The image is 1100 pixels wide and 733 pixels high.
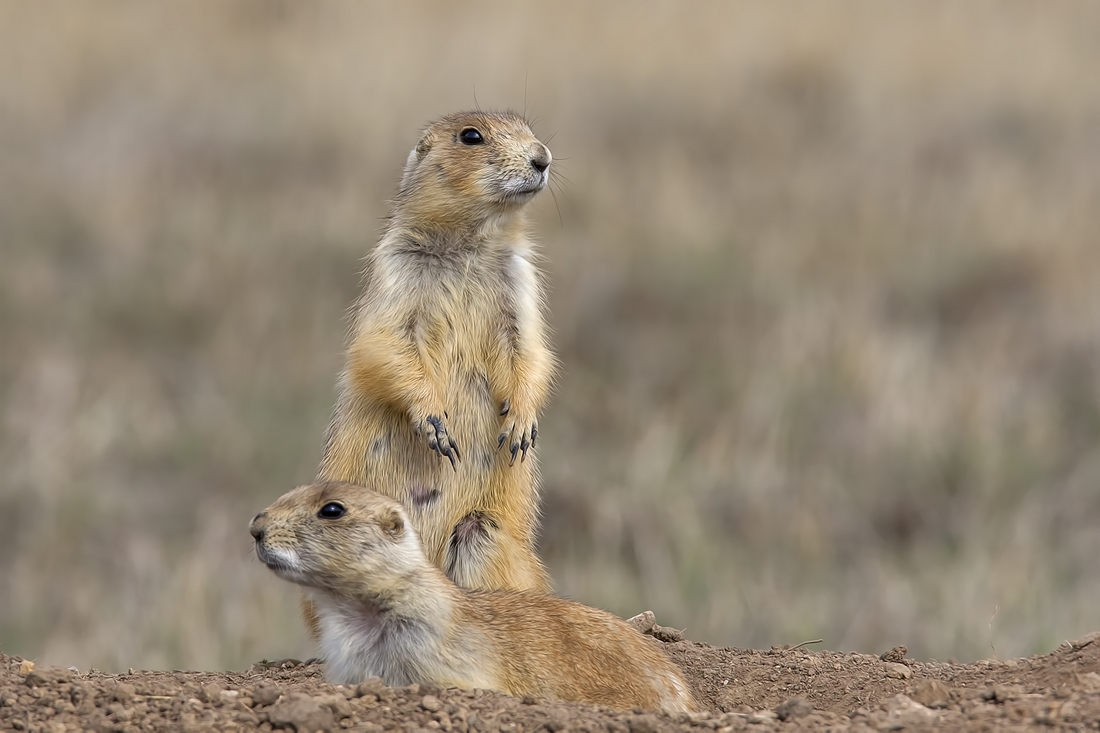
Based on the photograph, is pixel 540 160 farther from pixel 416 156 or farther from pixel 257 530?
pixel 257 530

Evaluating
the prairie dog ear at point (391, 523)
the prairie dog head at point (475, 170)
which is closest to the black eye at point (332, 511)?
the prairie dog ear at point (391, 523)

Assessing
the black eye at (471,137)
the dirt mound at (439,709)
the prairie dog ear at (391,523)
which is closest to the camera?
the dirt mound at (439,709)

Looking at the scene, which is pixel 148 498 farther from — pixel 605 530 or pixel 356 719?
pixel 356 719

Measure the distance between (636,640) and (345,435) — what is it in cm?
166

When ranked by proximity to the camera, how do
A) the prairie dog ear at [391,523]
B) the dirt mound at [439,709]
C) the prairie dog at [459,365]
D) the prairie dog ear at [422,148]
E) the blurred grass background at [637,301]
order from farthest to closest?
the blurred grass background at [637,301]
the prairie dog ear at [422,148]
the prairie dog at [459,365]
the prairie dog ear at [391,523]
the dirt mound at [439,709]

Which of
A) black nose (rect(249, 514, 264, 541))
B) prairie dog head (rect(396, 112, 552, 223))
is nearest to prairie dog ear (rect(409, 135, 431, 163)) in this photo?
prairie dog head (rect(396, 112, 552, 223))

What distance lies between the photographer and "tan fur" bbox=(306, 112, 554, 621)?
22.0ft

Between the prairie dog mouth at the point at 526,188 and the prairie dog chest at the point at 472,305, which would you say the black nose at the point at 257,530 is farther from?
the prairie dog mouth at the point at 526,188

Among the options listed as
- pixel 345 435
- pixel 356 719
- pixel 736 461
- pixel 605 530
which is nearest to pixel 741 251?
pixel 736 461

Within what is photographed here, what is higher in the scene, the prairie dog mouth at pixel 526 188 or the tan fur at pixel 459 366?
the prairie dog mouth at pixel 526 188

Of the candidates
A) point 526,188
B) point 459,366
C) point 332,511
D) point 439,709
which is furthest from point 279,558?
point 526,188

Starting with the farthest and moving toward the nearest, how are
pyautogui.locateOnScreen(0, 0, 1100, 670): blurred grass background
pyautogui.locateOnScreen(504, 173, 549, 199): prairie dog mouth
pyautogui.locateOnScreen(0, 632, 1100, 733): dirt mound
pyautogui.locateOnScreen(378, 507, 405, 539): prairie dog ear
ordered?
pyautogui.locateOnScreen(0, 0, 1100, 670): blurred grass background < pyautogui.locateOnScreen(504, 173, 549, 199): prairie dog mouth < pyautogui.locateOnScreen(378, 507, 405, 539): prairie dog ear < pyautogui.locateOnScreen(0, 632, 1100, 733): dirt mound

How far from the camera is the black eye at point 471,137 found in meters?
7.07

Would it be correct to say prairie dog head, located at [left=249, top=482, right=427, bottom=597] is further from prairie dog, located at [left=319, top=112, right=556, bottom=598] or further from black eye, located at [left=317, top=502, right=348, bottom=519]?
prairie dog, located at [left=319, top=112, right=556, bottom=598]
